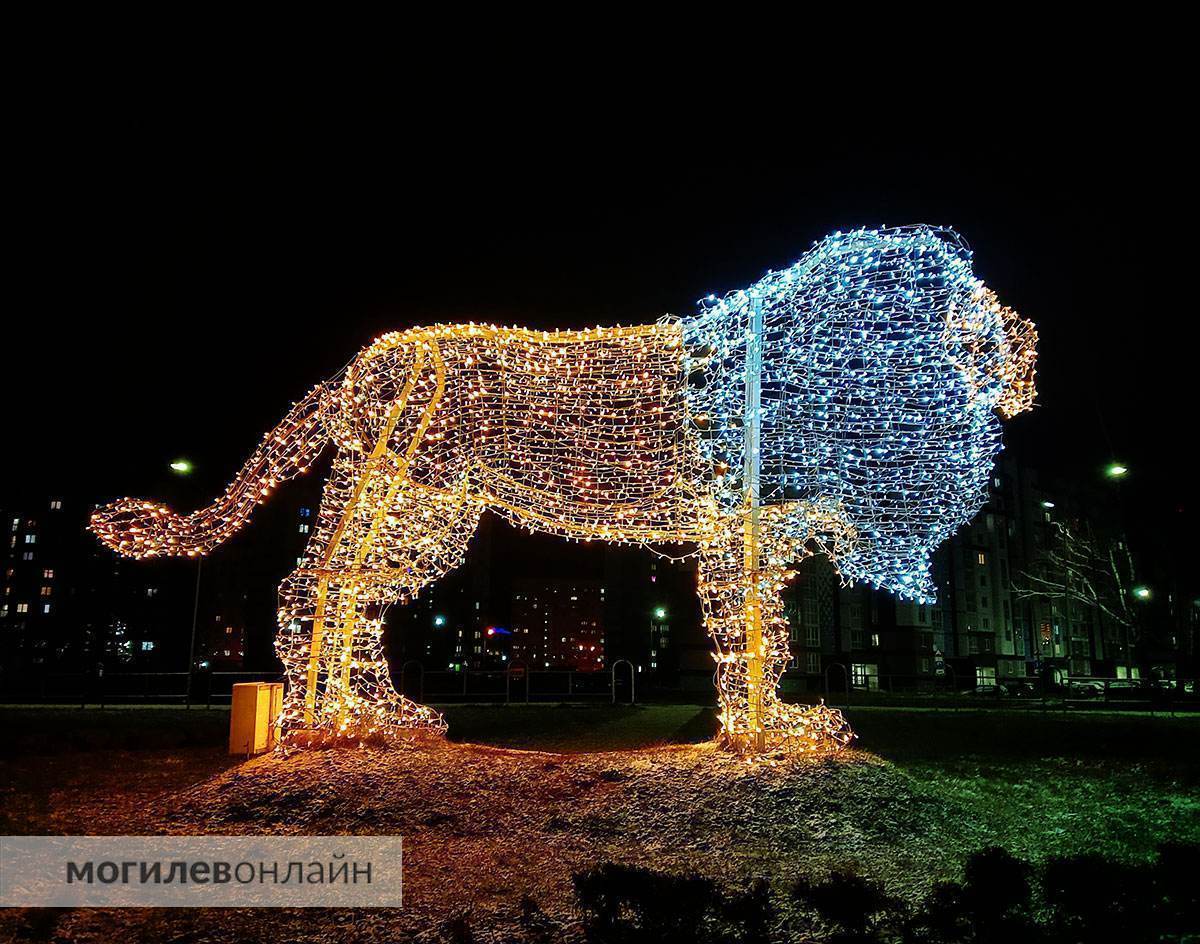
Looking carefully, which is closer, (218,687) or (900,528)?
(900,528)

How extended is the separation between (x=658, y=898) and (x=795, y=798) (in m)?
2.88

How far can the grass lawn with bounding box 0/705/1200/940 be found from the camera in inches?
211

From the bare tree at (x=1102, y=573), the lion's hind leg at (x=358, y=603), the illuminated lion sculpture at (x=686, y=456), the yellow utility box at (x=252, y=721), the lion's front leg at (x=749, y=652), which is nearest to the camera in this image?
the illuminated lion sculpture at (x=686, y=456)

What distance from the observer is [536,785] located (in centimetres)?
711

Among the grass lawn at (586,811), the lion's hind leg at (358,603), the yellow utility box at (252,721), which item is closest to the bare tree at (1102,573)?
the grass lawn at (586,811)

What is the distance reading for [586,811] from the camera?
6.50 meters

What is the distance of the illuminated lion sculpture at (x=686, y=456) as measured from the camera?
7.46 metres

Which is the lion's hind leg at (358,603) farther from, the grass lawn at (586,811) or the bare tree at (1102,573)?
the bare tree at (1102,573)

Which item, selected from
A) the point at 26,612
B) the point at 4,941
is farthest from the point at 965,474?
the point at 26,612

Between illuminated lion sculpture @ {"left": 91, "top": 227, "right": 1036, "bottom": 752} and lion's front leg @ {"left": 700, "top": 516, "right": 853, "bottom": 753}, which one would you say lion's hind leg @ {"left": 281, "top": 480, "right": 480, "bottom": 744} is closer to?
illuminated lion sculpture @ {"left": 91, "top": 227, "right": 1036, "bottom": 752}

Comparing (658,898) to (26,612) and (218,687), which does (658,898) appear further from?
(26,612)

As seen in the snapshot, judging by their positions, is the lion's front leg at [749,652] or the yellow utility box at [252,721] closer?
the lion's front leg at [749,652]

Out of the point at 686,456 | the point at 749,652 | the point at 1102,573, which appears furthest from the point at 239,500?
the point at 1102,573

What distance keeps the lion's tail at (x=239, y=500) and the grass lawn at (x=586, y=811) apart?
2085mm
